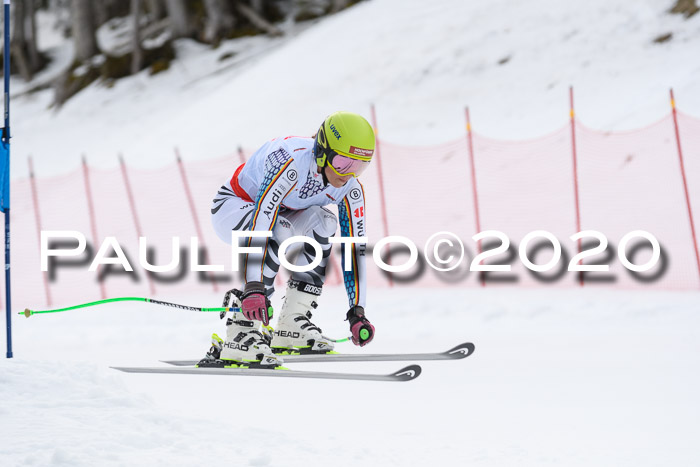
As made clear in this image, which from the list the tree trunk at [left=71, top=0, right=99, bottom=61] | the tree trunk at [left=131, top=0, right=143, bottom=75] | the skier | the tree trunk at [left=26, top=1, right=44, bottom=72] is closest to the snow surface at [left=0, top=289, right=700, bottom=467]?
the skier

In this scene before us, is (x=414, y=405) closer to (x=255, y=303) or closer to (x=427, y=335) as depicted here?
(x=255, y=303)

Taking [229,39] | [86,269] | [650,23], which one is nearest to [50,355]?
[86,269]

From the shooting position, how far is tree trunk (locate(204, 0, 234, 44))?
27.1 m

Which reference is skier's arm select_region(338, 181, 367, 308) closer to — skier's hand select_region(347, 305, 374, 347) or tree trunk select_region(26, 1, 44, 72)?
skier's hand select_region(347, 305, 374, 347)

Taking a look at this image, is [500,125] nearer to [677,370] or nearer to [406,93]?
[406,93]

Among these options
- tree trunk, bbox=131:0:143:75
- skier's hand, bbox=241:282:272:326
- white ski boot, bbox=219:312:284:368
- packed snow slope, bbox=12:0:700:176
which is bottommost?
white ski boot, bbox=219:312:284:368

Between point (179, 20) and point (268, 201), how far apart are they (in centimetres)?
2431

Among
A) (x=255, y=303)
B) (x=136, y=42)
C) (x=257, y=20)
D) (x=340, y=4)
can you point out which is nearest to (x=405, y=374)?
(x=255, y=303)

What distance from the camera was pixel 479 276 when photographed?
10.4 metres

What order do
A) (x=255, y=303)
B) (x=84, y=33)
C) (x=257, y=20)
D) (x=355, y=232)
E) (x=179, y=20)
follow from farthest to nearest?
(x=84, y=33) < (x=179, y=20) < (x=257, y=20) < (x=355, y=232) < (x=255, y=303)

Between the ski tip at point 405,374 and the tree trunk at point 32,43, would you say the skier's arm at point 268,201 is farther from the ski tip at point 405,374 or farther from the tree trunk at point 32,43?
the tree trunk at point 32,43

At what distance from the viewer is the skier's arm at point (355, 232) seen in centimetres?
523

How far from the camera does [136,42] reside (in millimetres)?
26625

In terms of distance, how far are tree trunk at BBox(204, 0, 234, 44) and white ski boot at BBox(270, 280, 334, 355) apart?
22.8 meters
